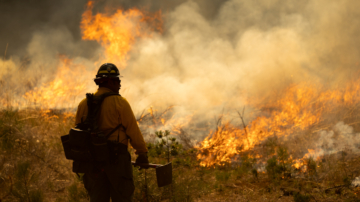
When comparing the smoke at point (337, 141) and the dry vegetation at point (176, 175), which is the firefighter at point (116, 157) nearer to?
the dry vegetation at point (176, 175)

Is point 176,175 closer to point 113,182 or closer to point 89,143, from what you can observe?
point 113,182

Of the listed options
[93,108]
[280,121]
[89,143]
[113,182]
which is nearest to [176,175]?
[113,182]

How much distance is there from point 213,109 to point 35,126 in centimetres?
693

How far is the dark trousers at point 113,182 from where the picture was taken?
2.74 m

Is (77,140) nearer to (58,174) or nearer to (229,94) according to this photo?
(58,174)

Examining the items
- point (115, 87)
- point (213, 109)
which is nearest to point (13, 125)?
point (115, 87)

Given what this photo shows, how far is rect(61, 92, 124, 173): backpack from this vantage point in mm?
2621

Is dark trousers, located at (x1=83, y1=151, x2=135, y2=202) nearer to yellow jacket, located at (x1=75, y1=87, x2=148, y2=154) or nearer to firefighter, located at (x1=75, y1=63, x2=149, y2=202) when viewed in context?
firefighter, located at (x1=75, y1=63, x2=149, y2=202)

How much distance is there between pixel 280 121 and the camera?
8.85 metres

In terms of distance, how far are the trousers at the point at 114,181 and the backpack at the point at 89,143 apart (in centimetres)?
13

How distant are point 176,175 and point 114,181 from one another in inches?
81.9

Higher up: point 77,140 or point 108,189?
point 77,140

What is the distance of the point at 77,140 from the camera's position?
8.61ft

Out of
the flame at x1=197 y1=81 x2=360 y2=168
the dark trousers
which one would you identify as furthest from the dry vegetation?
the dark trousers
